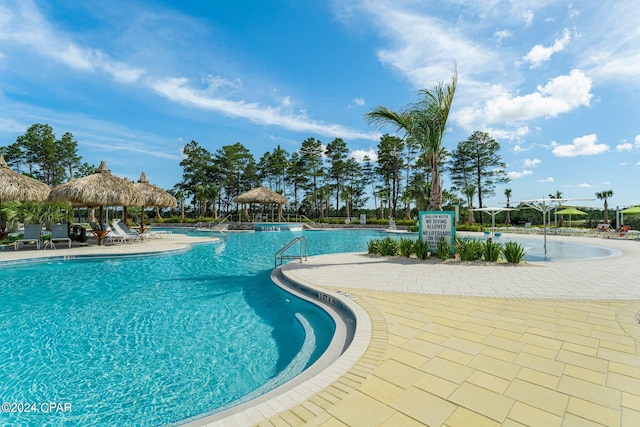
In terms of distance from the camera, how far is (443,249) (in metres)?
7.87

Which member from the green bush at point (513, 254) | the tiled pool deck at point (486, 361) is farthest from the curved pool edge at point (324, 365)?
the green bush at point (513, 254)

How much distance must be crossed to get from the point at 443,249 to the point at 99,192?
14528 millimetres

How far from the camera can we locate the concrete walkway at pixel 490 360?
172 centimetres

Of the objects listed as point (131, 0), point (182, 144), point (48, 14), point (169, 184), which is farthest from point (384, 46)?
point (169, 184)

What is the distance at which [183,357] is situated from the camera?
10.9 ft

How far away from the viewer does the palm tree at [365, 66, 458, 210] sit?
835 cm

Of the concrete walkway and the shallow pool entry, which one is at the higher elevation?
the concrete walkway

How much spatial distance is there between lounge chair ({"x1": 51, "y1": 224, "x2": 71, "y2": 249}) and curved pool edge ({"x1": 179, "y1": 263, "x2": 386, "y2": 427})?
12.4 meters

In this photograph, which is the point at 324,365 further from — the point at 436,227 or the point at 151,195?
the point at 151,195

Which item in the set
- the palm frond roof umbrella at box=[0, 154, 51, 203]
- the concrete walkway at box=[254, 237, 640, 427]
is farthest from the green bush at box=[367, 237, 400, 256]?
the palm frond roof umbrella at box=[0, 154, 51, 203]

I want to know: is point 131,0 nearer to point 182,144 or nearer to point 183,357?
point 183,357

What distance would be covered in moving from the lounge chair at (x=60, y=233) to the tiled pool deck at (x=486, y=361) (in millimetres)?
12783

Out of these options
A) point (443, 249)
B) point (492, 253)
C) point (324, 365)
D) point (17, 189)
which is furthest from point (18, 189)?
point (492, 253)

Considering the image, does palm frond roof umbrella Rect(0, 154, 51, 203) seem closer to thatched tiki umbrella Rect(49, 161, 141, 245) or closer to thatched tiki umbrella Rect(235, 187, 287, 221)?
thatched tiki umbrella Rect(49, 161, 141, 245)
